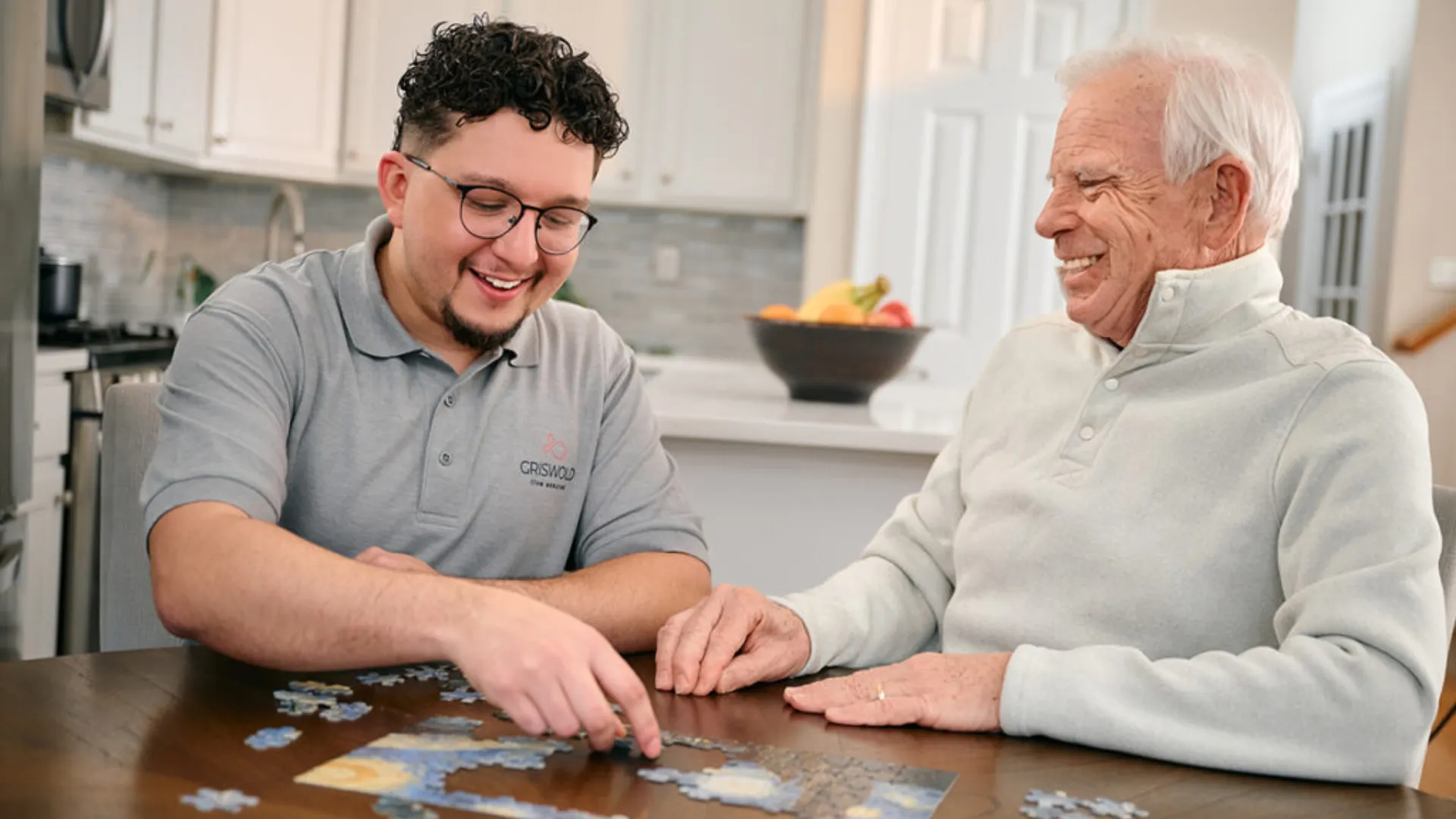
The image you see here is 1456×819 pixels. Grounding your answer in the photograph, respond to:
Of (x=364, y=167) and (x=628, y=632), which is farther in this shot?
(x=364, y=167)

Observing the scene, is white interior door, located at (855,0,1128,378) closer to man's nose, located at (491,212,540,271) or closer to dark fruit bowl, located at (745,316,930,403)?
dark fruit bowl, located at (745,316,930,403)

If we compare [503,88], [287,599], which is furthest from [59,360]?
[287,599]

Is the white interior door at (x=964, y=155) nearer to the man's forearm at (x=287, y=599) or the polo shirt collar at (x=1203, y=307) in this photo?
the polo shirt collar at (x=1203, y=307)

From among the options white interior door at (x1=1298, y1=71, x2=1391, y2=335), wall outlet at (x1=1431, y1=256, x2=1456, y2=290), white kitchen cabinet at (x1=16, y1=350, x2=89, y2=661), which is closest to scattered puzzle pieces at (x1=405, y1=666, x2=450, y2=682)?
white kitchen cabinet at (x1=16, y1=350, x2=89, y2=661)

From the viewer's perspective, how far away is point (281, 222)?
5.82m

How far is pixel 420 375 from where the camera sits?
1746 mm

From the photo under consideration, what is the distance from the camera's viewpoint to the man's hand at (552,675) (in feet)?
3.57

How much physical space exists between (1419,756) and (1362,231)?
254 inches

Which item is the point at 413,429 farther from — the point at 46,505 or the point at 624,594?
the point at 46,505

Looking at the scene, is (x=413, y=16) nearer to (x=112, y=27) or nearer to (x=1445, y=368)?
(x=112, y=27)

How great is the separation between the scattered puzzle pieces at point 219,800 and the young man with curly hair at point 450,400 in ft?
1.19

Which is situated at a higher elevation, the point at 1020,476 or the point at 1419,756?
the point at 1020,476

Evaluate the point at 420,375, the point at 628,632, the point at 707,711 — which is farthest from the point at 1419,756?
the point at 420,375

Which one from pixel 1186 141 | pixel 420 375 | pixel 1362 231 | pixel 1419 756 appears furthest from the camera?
pixel 1362 231
